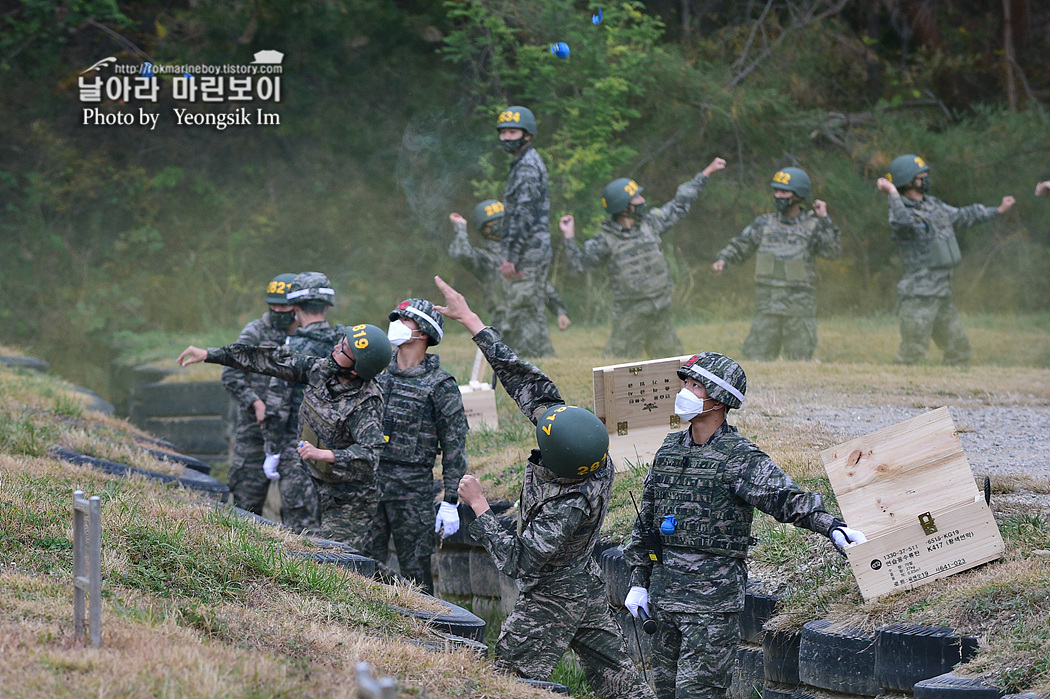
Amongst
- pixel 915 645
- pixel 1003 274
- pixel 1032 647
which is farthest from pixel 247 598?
pixel 1003 274

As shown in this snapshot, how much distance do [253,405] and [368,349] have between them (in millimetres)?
2955

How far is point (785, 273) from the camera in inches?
491

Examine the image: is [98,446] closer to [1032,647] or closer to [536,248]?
[536,248]

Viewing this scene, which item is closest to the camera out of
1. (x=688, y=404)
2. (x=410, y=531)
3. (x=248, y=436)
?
(x=688, y=404)

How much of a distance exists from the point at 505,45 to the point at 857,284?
698 cm

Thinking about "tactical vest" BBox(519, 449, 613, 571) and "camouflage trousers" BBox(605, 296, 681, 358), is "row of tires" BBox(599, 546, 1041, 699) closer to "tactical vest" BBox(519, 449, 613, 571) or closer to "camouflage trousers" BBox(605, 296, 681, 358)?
"tactical vest" BBox(519, 449, 613, 571)

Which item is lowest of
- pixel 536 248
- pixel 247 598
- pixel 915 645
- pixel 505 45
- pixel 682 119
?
pixel 915 645

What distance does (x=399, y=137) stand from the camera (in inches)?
787

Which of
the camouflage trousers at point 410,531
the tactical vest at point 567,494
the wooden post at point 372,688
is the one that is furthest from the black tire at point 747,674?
the wooden post at point 372,688

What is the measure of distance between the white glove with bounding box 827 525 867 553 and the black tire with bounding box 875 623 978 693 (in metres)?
0.45

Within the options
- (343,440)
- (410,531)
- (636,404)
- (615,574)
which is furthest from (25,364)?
(615,574)

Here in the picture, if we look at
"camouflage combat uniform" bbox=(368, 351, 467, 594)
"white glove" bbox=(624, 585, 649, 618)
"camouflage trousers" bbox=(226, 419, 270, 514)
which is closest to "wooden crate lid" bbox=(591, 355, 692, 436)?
"camouflage combat uniform" bbox=(368, 351, 467, 594)

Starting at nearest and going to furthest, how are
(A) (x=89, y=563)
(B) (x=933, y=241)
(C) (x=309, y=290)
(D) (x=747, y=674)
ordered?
(A) (x=89, y=563) < (D) (x=747, y=674) < (C) (x=309, y=290) < (B) (x=933, y=241)

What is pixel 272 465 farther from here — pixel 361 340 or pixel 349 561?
pixel 349 561
